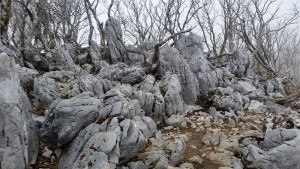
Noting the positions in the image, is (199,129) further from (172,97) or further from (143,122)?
(143,122)

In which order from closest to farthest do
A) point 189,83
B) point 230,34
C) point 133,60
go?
point 189,83, point 133,60, point 230,34

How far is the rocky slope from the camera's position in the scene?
6.93m

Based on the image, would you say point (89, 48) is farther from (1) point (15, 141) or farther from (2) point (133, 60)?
(1) point (15, 141)

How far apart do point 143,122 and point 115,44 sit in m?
12.1

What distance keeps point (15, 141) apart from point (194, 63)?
11.4 meters

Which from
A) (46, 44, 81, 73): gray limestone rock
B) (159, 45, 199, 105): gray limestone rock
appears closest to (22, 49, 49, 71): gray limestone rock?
(46, 44, 81, 73): gray limestone rock

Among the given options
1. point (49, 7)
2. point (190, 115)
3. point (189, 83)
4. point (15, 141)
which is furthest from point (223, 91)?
point (49, 7)

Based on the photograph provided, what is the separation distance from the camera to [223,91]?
14289 millimetres

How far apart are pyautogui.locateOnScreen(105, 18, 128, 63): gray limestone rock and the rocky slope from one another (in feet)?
14.7

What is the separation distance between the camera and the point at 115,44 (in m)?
20.8

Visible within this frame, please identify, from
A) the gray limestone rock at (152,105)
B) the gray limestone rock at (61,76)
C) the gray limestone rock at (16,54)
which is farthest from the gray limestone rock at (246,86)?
the gray limestone rock at (16,54)

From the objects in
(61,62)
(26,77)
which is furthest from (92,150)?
(61,62)

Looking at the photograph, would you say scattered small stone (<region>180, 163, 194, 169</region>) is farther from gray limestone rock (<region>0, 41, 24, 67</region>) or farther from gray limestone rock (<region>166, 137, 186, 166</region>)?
gray limestone rock (<region>0, 41, 24, 67</region>)

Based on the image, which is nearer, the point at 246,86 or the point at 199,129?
the point at 199,129
